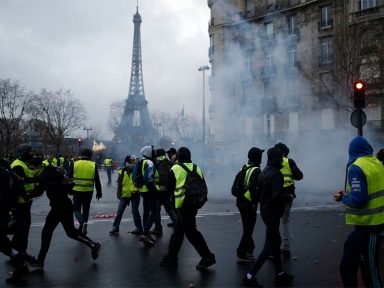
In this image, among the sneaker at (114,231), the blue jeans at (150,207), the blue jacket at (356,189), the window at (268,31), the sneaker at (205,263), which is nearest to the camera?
the blue jacket at (356,189)

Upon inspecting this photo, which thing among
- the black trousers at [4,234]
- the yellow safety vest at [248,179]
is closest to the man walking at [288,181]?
the yellow safety vest at [248,179]

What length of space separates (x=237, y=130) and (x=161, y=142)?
44.8m

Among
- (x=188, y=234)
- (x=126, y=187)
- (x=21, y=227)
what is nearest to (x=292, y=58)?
(x=126, y=187)

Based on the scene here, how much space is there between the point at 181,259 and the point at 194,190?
138 centimetres

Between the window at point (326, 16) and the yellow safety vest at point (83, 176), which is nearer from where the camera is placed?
the yellow safety vest at point (83, 176)

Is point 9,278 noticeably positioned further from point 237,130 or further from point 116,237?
point 237,130

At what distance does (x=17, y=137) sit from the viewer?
5653 cm

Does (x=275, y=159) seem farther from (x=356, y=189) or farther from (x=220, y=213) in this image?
(x=220, y=213)

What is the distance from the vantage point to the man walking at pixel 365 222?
4.43 meters

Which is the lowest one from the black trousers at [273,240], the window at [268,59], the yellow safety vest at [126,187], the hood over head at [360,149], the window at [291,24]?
the black trousers at [273,240]

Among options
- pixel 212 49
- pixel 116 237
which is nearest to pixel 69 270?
pixel 116 237

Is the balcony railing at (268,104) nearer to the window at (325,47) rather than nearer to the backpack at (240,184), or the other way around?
the window at (325,47)

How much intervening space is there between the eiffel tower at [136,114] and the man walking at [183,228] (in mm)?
63578

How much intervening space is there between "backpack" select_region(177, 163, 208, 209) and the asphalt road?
3.26 ft
